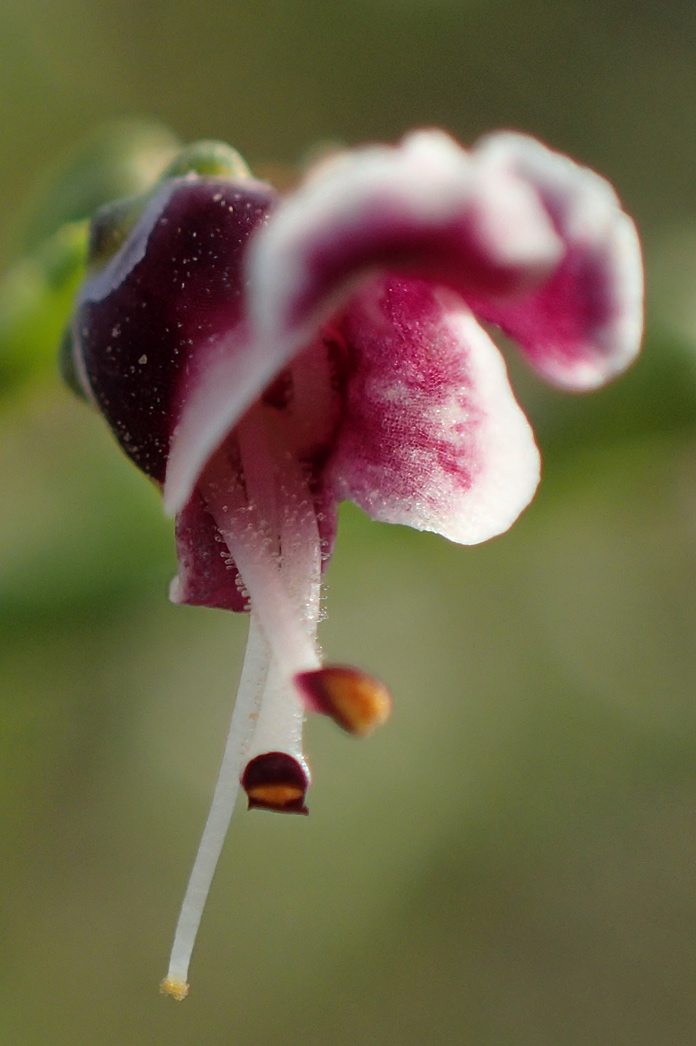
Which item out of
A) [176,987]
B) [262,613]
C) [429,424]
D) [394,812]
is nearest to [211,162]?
[429,424]

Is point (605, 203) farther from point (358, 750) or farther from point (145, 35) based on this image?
point (145, 35)

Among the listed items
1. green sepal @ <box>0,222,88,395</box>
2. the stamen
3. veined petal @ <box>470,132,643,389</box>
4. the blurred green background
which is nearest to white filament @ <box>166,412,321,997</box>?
the stamen

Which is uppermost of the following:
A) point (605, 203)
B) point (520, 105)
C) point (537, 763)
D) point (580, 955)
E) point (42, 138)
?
point (520, 105)

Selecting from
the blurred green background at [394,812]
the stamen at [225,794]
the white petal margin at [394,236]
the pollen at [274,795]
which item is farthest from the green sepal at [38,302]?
the blurred green background at [394,812]

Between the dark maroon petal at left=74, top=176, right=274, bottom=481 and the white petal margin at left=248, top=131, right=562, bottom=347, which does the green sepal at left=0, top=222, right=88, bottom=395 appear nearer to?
the dark maroon petal at left=74, top=176, right=274, bottom=481

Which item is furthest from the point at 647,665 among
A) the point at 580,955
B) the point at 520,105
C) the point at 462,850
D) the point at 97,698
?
the point at 520,105
